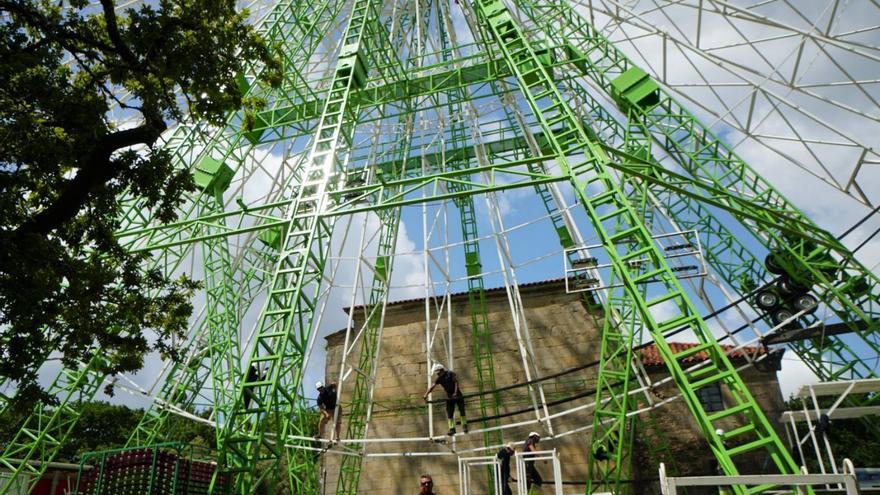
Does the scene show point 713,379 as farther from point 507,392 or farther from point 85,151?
point 507,392

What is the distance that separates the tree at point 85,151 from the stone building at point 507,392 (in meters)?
10.5

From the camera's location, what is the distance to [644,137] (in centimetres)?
1692

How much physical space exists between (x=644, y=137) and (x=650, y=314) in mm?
8375

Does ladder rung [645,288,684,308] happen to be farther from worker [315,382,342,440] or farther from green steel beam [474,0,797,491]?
worker [315,382,342,440]

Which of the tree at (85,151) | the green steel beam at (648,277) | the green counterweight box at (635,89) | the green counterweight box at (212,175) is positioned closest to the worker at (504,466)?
the green steel beam at (648,277)

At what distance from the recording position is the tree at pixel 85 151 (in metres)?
8.64

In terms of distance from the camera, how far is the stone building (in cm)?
1883

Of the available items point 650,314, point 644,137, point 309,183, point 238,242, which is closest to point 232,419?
point 309,183

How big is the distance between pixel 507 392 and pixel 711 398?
659 cm

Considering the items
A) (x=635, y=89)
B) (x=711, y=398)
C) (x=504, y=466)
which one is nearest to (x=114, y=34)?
(x=504, y=466)

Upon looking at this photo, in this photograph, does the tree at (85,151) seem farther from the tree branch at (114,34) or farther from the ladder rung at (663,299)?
the ladder rung at (663,299)

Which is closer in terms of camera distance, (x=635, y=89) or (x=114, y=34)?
(x=114, y=34)

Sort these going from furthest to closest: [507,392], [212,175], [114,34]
Answer: 1. [507,392]
2. [212,175]
3. [114,34]

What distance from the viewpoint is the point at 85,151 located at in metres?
9.11
